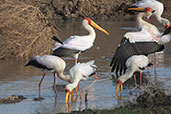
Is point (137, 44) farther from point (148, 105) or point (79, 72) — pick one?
point (148, 105)

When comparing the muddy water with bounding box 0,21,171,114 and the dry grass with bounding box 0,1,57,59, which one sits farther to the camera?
the dry grass with bounding box 0,1,57,59

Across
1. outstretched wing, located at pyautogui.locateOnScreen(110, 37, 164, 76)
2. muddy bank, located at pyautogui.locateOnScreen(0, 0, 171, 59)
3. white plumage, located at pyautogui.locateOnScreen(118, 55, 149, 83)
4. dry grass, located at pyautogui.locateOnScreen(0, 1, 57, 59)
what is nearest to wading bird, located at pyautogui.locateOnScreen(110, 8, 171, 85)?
outstretched wing, located at pyautogui.locateOnScreen(110, 37, 164, 76)

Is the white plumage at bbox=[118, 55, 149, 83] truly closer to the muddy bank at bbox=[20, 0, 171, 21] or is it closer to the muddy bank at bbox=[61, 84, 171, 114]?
the muddy bank at bbox=[61, 84, 171, 114]

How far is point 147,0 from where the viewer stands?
31.3 ft

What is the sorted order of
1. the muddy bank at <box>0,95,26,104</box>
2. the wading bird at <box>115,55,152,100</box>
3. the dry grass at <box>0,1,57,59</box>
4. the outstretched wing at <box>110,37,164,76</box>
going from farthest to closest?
the dry grass at <box>0,1,57,59</box> < the outstretched wing at <box>110,37,164,76</box> < the wading bird at <box>115,55,152,100</box> < the muddy bank at <box>0,95,26,104</box>

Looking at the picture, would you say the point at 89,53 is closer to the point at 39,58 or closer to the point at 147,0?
the point at 147,0

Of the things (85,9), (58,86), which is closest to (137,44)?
(58,86)

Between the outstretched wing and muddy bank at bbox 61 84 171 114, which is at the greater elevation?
the outstretched wing

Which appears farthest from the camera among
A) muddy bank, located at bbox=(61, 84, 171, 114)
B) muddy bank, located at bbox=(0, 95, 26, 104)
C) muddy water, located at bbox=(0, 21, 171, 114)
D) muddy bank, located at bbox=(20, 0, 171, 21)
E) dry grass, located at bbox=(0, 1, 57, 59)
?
muddy bank, located at bbox=(20, 0, 171, 21)

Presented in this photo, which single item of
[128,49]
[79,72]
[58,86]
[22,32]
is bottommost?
[58,86]

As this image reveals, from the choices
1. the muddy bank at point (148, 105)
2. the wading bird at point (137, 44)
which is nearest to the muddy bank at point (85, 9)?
the wading bird at point (137, 44)

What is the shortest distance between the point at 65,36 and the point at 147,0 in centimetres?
417

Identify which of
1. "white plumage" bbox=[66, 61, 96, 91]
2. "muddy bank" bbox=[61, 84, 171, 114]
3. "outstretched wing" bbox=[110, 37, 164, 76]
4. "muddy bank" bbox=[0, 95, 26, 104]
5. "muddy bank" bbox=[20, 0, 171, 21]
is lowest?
"muddy bank" bbox=[0, 95, 26, 104]

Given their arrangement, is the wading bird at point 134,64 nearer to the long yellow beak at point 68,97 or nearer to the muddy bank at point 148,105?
the muddy bank at point 148,105
